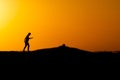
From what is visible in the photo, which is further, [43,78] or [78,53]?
[78,53]

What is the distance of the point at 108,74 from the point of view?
72.6 feet

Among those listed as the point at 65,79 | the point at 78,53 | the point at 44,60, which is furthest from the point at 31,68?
the point at 78,53

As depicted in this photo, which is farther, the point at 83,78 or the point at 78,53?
the point at 78,53

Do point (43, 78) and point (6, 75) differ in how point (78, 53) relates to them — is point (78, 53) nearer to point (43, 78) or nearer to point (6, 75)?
point (43, 78)

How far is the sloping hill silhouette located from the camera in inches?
892

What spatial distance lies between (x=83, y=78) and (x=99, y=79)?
3.53 feet

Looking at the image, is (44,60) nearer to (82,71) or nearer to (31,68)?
(31,68)

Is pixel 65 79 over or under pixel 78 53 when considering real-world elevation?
under

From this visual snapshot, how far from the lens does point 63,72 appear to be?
21.8 m

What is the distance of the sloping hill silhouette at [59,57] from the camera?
22.7 meters

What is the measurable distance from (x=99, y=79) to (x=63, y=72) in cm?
245

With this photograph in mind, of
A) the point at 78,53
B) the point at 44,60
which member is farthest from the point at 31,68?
the point at 78,53

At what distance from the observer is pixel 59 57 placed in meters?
22.8

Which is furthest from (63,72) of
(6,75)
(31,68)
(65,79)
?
(6,75)
